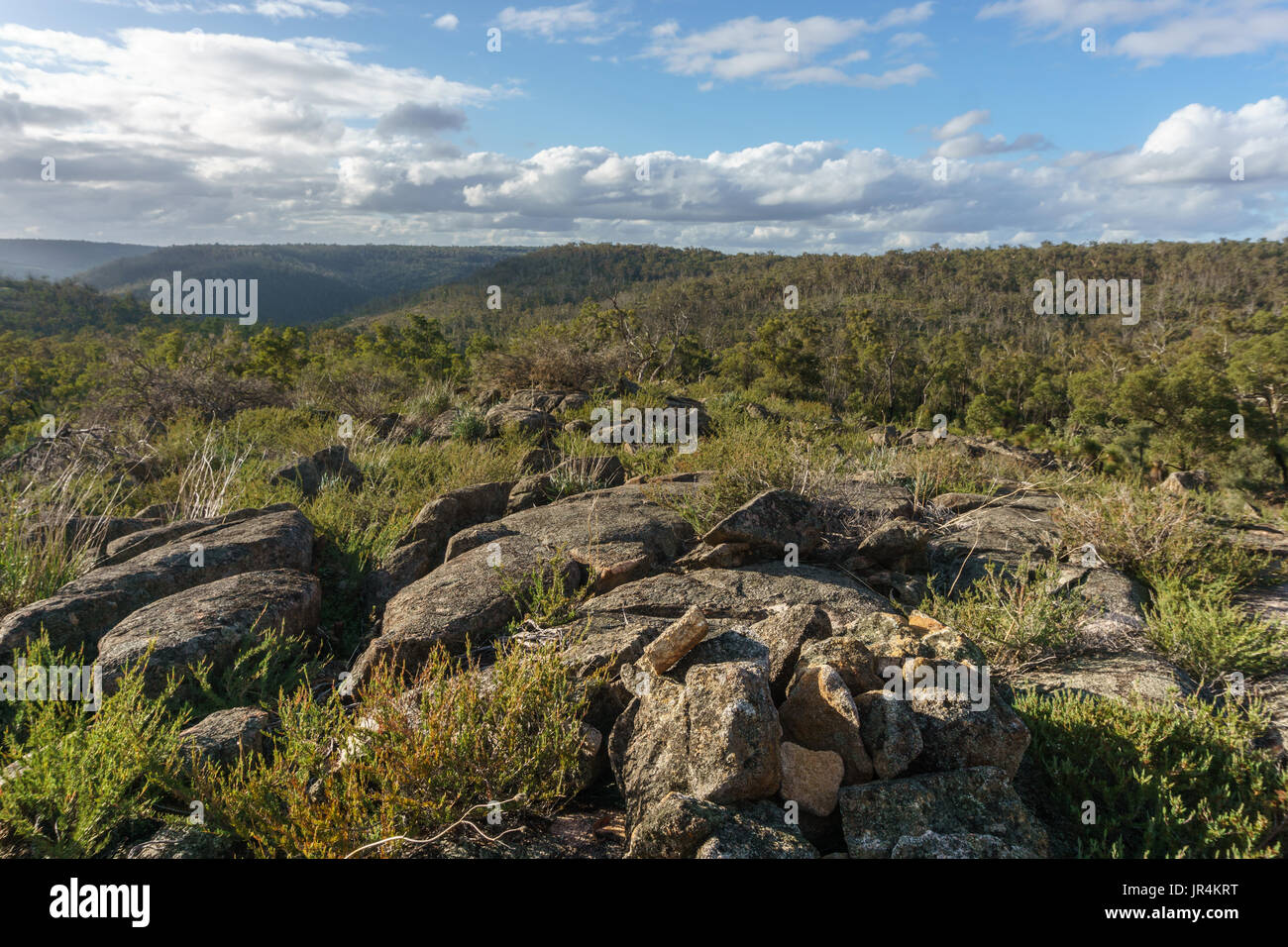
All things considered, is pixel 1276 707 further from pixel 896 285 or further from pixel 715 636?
pixel 896 285

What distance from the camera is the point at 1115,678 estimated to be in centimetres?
340

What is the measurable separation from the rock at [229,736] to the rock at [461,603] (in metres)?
0.42

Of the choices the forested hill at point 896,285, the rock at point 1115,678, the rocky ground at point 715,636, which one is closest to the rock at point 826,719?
the rocky ground at point 715,636

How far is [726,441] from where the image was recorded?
7.52 m

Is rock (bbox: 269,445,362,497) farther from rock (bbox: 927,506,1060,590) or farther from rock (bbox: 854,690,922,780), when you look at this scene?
rock (bbox: 854,690,922,780)

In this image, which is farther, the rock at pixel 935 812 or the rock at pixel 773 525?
the rock at pixel 773 525

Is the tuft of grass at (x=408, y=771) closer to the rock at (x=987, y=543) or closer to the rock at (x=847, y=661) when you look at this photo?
the rock at (x=847, y=661)

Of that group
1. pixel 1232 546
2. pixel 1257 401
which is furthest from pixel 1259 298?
pixel 1232 546

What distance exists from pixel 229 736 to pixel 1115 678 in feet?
14.0

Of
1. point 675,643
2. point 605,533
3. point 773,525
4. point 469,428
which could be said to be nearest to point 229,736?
point 675,643

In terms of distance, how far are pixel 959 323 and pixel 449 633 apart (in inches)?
3214

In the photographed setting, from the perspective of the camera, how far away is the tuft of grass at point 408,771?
7.23 feet

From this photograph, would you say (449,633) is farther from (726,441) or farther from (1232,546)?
(1232,546)

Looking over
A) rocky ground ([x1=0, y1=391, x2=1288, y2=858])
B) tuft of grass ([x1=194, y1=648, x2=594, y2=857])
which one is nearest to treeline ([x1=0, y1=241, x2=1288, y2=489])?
rocky ground ([x1=0, y1=391, x2=1288, y2=858])
